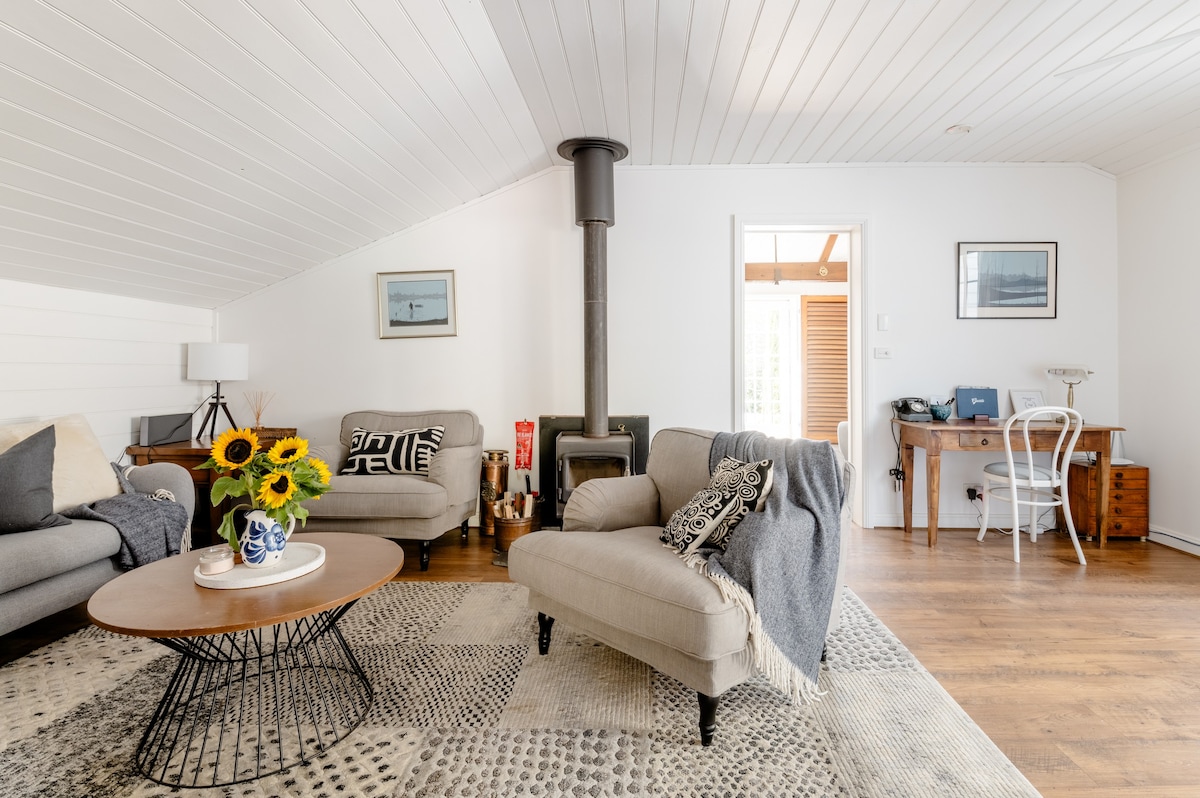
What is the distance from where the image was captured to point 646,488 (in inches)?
101

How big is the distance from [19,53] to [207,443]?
274 cm

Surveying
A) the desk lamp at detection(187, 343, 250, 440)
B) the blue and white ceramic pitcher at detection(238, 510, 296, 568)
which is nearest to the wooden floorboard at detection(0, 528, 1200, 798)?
the blue and white ceramic pitcher at detection(238, 510, 296, 568)

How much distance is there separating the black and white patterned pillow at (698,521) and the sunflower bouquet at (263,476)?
1.14 m

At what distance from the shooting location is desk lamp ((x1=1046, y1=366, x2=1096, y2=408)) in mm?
3957

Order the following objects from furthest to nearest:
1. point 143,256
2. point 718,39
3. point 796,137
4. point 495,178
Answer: point 495,178 → point 796,137 → point 143,256 → point 718,39

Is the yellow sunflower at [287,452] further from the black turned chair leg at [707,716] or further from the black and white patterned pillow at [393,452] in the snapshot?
the black and white patterned pillow at [393,452]

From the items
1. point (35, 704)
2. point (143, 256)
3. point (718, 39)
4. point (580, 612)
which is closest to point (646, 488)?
point (580, 612)

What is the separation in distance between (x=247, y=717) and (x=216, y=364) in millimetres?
2817

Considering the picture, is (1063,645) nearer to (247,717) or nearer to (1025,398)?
(1025,398)

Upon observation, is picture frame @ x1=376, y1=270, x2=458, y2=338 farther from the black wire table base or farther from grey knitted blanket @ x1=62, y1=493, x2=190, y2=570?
the black wire table base

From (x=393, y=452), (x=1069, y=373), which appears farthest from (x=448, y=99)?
(x=1069, y=373)

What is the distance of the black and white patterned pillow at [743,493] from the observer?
2.05 metres

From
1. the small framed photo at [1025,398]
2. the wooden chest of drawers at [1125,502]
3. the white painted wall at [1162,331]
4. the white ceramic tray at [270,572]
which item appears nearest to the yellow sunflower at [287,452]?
the white ceramic tray at [270,572]

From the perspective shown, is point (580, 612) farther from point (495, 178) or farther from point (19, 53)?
point (495, 178)
